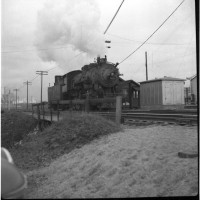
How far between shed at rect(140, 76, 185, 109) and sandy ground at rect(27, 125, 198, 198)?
565 centimetres

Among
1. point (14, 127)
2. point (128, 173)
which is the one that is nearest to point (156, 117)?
point (128, 173)

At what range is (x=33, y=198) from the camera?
2.02m

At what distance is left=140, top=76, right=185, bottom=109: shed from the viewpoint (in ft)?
A: 29.4

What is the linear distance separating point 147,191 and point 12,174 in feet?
3.95

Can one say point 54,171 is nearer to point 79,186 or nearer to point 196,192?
point 79,186

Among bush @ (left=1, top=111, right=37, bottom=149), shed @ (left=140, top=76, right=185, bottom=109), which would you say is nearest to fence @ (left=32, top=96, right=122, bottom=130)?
bush @ (left=1, top=111, right=37, bottom=149)

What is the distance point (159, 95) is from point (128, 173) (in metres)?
7.93

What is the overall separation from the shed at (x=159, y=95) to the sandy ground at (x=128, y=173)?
565cm

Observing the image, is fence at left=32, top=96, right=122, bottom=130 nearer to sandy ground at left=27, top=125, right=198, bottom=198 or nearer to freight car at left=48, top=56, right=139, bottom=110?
freight car at left=48, top=56, right=139, bottom=110

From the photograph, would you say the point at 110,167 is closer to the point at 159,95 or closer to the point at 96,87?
the point at 96,87

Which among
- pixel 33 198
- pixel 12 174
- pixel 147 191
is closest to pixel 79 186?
pixel 33 198

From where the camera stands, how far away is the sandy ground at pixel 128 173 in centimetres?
224

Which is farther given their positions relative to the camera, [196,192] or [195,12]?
[195,12]

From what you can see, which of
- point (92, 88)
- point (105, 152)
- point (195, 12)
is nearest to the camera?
point (195, 12)
